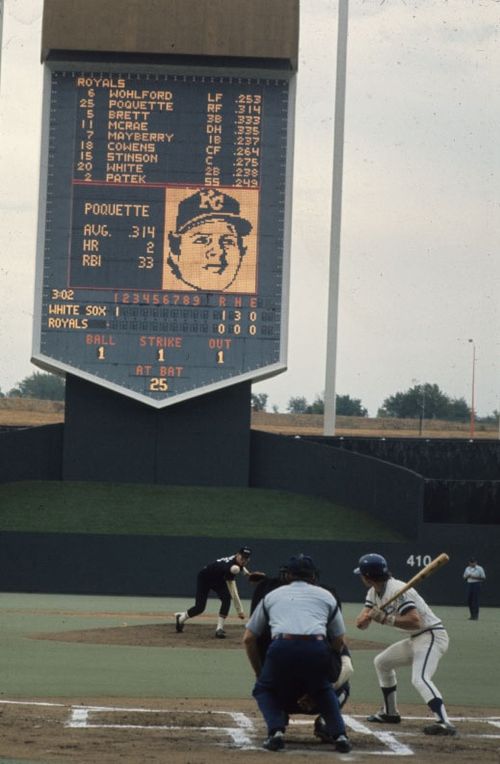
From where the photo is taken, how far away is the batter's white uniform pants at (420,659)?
13.1m

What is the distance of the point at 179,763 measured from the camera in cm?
1079

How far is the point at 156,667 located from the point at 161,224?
22.5 meters

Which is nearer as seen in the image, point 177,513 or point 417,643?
point 417,643

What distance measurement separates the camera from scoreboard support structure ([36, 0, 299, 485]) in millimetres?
40469

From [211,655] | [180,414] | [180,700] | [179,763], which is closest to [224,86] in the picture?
[180,414]

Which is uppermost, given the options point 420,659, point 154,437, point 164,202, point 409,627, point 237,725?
point 164,202

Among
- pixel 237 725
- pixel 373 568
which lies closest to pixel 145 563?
pixel 237 725

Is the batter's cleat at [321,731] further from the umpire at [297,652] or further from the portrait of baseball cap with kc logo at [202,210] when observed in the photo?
the portrait of baseball cap with kc logo at [202,210]

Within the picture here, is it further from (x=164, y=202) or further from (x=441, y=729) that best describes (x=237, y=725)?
(x=164, y=202)

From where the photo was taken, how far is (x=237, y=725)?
524 inches

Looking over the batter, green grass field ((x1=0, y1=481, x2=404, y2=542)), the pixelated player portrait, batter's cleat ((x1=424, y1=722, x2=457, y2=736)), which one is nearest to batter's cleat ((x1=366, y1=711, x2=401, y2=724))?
the batter

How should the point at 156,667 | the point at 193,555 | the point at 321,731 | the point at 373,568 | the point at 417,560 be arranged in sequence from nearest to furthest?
the point at 321,731, the point at 373,568, the point at 156,667, the point at 193,555, the point at 417,560

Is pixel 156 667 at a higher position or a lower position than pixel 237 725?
lower

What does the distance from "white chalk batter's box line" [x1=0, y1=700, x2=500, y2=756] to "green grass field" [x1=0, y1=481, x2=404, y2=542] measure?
79.3 ft
